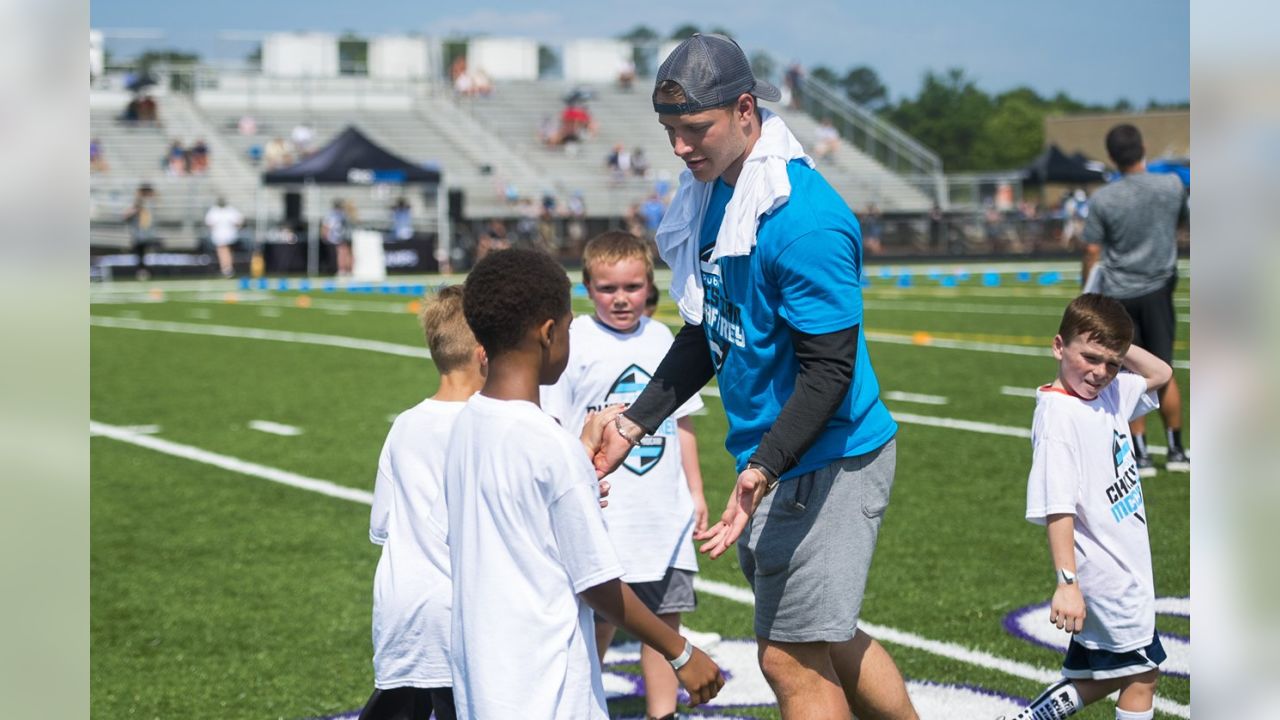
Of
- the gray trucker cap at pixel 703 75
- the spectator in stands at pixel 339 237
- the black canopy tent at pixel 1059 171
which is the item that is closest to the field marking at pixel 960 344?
the gray trucker cap at pixel 703 75

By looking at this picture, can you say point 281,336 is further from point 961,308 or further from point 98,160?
point 98,160

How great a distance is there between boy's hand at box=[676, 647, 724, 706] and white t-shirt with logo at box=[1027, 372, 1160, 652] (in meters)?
1.30

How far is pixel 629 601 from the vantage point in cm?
292

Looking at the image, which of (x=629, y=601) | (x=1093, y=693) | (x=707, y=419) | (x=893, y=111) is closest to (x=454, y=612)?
(x=629, y=601)

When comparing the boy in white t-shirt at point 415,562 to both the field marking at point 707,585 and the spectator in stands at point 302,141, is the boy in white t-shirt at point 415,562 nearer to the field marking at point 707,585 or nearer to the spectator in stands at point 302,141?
the field marking at point 707,585

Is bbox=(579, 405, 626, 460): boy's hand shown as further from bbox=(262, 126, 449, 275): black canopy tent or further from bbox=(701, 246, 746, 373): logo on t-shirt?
bbox=(262, 126, 449, 275): black canopy tent

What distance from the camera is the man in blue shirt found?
3311mm

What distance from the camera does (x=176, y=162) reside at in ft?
134

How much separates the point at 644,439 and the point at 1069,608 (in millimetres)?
1651

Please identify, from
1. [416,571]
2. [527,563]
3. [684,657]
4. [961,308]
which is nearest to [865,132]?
[961,308]

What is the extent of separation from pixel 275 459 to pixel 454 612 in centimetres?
771
